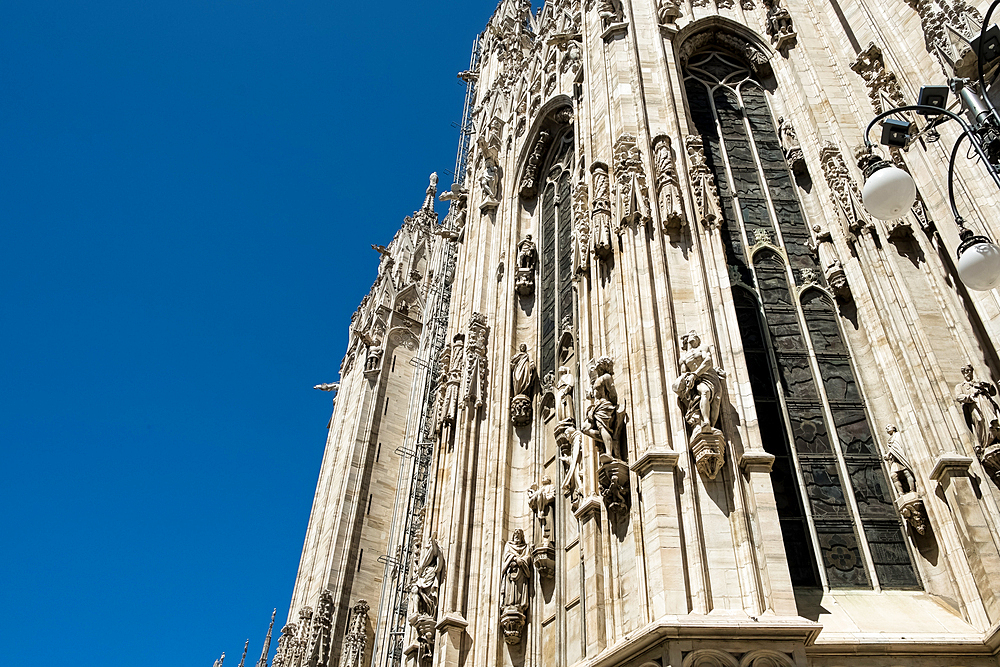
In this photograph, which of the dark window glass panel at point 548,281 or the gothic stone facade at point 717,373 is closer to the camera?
the gothic stone facade at point 717,373

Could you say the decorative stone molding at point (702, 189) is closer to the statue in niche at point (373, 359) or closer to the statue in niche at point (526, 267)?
the statue in niche at point (526, 267)

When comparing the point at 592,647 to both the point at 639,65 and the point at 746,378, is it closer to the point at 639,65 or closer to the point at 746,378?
the point at 746,378

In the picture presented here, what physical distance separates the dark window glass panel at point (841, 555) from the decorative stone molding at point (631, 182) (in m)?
4.92

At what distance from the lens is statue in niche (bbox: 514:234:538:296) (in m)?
16.6

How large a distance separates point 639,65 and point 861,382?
7.19 metres

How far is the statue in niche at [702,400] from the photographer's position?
905cm

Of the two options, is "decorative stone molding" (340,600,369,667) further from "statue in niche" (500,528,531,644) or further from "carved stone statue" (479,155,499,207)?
"carved stone statue" (479,155,499,207)

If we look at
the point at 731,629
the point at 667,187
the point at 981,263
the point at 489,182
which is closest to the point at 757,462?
A: the point at 731,629

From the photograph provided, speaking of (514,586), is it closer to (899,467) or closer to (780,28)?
(899,467)

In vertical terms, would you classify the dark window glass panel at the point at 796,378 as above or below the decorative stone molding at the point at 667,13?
below

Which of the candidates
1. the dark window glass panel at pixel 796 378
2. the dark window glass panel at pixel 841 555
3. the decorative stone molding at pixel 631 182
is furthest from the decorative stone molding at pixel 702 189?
the dark window glass panel at pixel 841 555

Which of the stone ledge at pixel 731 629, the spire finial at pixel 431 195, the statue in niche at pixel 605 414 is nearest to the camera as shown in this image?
the stone ledge at pixel 731 629

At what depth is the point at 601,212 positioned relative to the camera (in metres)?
12.8

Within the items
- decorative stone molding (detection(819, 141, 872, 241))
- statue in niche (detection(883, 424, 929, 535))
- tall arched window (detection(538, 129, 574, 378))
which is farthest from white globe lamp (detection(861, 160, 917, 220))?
tall arched window (detection(538, 129, 574, 378))
